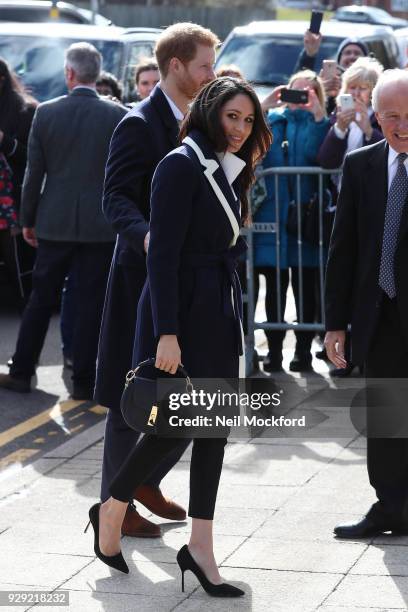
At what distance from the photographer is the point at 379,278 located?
5293 millimetres

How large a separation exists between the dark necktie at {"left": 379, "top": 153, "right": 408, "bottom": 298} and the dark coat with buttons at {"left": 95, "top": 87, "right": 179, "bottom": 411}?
0.87 m

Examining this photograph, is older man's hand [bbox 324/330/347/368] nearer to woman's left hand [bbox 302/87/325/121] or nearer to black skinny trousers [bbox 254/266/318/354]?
black skinny trousers [bbox 254/266/318/354]

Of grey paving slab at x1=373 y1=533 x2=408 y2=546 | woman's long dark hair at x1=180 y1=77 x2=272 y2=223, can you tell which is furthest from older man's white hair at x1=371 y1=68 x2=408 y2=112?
grey paving slab at x1=373 y1=533 x2=408 y2=546

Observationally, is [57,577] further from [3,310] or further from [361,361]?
[3,310]

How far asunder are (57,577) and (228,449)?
1.99 metres

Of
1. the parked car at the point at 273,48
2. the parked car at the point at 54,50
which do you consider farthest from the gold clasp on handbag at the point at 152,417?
the parked car at the point at 273,48

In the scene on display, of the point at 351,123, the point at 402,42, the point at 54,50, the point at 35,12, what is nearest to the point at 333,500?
the point at 351,123

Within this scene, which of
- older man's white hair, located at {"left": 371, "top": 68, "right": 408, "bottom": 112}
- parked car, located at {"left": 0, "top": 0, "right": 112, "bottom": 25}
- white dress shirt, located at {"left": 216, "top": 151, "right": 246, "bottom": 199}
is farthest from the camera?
parked car, located at {"left": 0, "top": 0, "right": 112, "bottom": 25}

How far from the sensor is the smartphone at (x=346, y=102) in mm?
8258

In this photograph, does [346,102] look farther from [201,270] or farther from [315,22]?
[201,270]

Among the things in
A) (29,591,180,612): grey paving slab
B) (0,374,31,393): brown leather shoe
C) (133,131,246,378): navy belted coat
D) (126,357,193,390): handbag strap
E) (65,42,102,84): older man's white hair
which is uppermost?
(65,42,102,84): older man's white hair

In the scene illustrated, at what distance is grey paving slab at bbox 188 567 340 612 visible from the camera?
15.2 ft

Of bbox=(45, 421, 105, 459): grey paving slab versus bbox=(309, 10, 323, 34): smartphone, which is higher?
bbox=(309, 10, 323, 34): smartphone

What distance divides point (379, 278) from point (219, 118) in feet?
3.33
